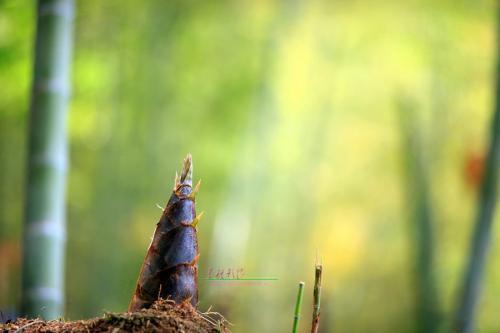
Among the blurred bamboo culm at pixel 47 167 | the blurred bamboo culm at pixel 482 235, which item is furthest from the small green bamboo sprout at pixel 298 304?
the blurred bamboo culm at pixel 482 235

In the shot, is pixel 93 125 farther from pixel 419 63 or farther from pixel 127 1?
pixel 419 63

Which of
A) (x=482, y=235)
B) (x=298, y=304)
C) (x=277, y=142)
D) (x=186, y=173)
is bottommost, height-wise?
(x=482, y=235)

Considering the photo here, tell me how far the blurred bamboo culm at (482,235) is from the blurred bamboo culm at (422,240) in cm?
417

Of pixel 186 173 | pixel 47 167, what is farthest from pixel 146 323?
pixel 47 167

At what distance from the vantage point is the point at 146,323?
4.31ft

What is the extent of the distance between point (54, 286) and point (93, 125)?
8850 millimetres

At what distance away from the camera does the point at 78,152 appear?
568 inches

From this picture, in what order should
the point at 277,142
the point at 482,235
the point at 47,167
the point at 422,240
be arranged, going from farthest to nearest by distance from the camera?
1. the point at 277,142
2. the point at 422,240
3. the point at 482,235
4. the point at 47,167

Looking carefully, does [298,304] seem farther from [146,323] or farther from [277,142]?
[277,142]

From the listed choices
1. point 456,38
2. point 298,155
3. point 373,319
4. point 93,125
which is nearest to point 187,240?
point 93,125

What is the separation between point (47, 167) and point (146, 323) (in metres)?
1.97

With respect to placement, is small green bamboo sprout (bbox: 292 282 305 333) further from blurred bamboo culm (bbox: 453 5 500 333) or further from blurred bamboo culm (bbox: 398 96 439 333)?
blurred bamboo culm (bbox: 398 96 439 333)

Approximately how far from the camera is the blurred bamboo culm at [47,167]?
3092mm

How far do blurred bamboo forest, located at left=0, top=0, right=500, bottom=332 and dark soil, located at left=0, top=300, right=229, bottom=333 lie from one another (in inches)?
281
